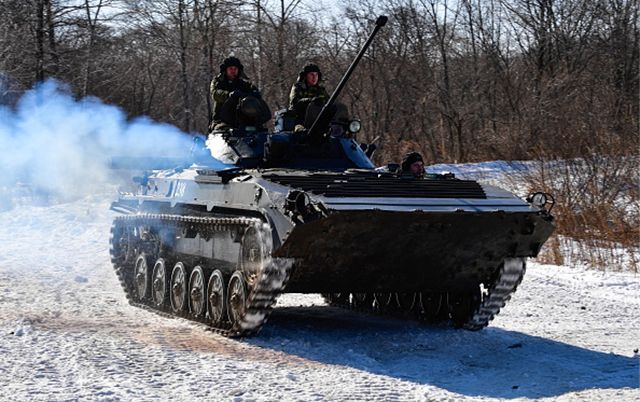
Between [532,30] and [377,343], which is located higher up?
[532,30]

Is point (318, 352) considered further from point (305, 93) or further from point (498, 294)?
point (305, 93)

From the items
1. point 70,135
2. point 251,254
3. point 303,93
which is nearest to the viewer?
point 251,254

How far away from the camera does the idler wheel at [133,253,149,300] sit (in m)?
11.5

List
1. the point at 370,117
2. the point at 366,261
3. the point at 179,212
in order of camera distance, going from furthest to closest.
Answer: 1. the point at 370,117
2. the point at 179,212
3. the point at 366,261

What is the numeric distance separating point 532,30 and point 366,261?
2292 cm

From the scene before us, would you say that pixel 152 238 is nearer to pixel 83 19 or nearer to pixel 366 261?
pixel 366 261

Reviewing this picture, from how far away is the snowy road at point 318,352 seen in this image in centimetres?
677

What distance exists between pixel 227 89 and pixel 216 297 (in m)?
2.75

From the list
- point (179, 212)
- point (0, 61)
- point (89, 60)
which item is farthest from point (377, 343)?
point (89, 60)

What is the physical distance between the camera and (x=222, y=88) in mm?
11336

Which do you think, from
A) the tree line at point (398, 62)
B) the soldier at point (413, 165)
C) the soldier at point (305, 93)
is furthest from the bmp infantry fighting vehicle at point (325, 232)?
the tree line at point (398, 62)

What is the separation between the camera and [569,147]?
19047 millimetres

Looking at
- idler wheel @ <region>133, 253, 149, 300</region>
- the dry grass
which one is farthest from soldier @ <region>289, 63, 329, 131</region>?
the dry grass

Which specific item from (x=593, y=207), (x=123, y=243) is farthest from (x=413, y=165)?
(x=593, y=207)
